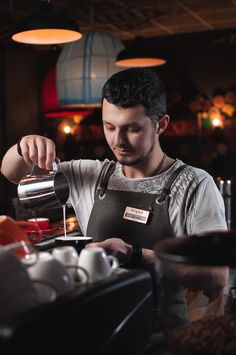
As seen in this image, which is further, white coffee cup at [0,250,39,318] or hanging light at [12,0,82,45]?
hanging light at [12,0,82,45]

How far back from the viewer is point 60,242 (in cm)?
185

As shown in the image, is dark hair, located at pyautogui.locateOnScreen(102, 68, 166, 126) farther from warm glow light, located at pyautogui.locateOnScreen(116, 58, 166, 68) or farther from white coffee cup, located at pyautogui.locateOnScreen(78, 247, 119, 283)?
warm glow light, located at pyautogui.locateOnScreen(116, 58, 166, 68)

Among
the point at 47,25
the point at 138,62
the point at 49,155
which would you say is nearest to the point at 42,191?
the point at 49,155

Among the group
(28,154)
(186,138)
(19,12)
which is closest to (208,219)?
(28,154)

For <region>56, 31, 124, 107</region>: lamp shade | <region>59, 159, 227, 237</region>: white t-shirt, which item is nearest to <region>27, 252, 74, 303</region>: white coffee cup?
<region>59, 159, 227, 237</region>: white t-shirt

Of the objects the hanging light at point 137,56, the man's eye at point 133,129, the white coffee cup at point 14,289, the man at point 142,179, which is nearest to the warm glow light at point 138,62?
the hanging light at point 137,56

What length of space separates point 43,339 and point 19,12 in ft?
23.8

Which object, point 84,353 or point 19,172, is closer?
point 84,353

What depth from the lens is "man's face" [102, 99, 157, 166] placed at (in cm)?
218

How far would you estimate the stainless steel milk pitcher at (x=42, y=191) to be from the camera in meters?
2.10

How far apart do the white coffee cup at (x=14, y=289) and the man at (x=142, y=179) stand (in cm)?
106

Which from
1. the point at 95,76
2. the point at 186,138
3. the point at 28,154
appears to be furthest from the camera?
the point at 186,138

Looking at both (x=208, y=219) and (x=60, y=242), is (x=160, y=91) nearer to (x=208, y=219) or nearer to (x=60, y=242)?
(x=208, y=219)

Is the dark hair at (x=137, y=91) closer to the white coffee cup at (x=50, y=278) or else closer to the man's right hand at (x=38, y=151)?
the man's right hand at (x=38, y=151)
